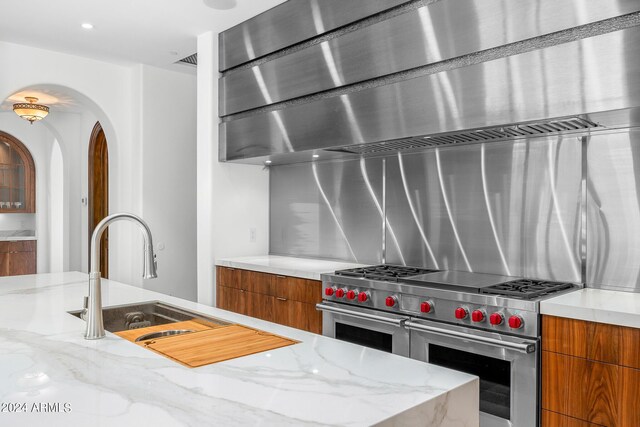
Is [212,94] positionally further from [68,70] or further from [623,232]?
[623,232]

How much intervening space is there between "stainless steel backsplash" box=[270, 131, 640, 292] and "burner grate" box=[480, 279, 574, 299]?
0.15 metres

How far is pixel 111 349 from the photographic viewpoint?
1.51m

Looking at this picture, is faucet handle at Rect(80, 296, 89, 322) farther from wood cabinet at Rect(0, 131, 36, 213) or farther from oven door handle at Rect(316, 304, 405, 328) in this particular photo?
wood cabinet at Rect(0, 131, 36, 213)

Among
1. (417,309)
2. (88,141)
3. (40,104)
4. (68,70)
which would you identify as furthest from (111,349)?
(88,141)

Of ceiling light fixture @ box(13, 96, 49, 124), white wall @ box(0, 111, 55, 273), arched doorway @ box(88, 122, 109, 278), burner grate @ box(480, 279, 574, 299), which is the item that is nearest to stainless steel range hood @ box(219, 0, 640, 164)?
burner grate @ box(480, 279, 574, 299)

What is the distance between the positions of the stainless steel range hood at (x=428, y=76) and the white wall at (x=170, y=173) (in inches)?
48.1

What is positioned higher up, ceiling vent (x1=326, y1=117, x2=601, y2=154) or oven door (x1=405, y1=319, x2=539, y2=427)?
ceiling vent (x1=326, y1=117, x2=601, y2=154)

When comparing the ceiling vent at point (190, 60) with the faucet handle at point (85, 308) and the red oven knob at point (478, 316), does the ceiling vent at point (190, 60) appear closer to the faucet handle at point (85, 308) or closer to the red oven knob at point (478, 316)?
the faucet handle at point (85, 308)

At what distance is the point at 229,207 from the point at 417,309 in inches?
76.6

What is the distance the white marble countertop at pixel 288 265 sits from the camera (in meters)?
3.14

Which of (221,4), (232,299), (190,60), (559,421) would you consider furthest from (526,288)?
(190,60)

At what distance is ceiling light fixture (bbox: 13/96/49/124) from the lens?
18.1 feet

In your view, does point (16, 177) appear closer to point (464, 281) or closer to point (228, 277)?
point (228, 277)

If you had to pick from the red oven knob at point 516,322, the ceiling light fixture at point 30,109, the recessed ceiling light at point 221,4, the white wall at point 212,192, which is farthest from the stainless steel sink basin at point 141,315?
the ceiling light fixture at point 30,109
